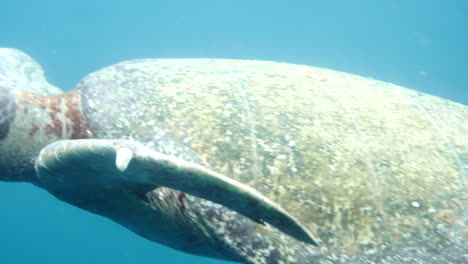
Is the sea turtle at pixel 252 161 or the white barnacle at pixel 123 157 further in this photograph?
the sea turtle at pixel 252 161

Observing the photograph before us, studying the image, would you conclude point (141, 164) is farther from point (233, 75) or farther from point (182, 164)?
point (233, 75)

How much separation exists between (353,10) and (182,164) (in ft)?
200

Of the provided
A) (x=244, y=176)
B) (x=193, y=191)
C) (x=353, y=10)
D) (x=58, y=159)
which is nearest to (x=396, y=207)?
(x=244, y=176)

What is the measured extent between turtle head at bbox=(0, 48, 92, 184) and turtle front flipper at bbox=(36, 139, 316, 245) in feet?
1.66

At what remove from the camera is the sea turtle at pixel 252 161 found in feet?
6.78

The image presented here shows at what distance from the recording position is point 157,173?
184 centimetres

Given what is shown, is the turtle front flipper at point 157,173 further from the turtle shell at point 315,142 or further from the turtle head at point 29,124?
the turtle head at point 29,124

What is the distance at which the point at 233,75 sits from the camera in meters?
2.82

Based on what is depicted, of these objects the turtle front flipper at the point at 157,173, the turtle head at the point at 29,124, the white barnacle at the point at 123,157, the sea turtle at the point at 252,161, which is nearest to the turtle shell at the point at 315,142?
the sea turtle at the point at 252,161

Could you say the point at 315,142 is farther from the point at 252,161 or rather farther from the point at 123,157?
the point at 123,157

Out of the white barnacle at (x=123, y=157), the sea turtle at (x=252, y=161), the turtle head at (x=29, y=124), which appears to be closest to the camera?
the white barnacle at (x=123, y=157)

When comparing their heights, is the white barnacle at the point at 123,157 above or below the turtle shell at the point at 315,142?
below

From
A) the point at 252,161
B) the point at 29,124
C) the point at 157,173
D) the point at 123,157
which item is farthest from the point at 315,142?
the point at 29,124

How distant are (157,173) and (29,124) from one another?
133 cm
